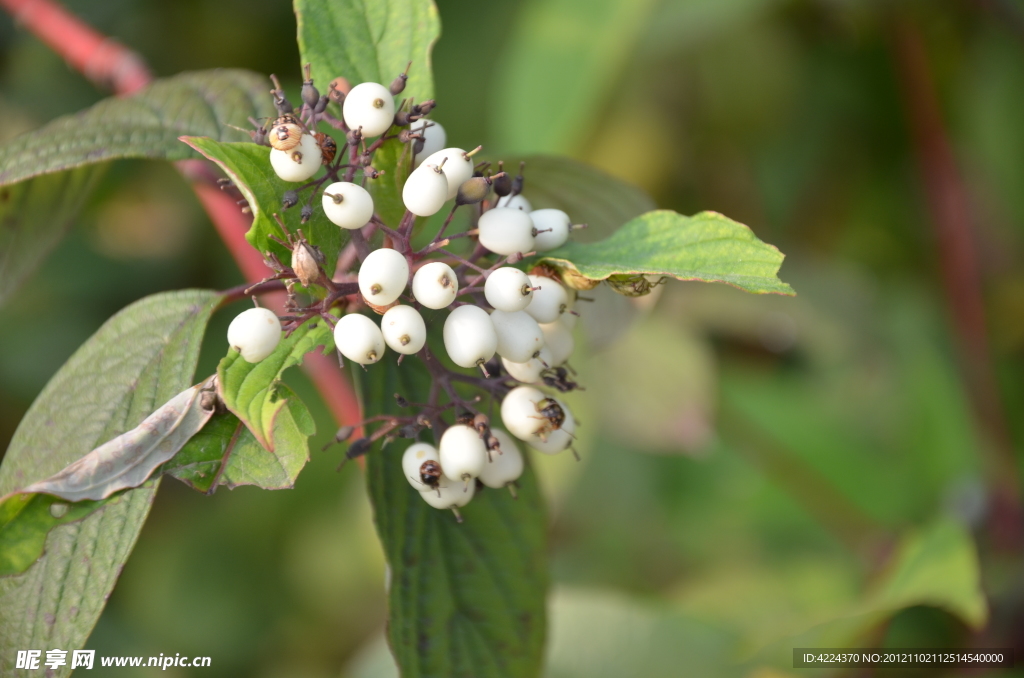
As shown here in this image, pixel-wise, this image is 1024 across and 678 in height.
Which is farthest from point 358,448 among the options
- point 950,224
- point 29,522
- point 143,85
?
point 950,224

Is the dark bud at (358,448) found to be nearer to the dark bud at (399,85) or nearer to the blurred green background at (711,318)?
the dark bud at (399,85)

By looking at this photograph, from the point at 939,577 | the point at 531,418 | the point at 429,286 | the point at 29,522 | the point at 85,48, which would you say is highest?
the point at 85,48

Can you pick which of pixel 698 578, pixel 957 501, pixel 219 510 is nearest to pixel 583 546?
pixel 698 578

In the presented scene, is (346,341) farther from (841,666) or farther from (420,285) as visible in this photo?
(841,666)

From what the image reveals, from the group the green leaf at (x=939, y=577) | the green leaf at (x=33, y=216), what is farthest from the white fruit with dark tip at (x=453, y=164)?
the green leaf at (x=939, y=577)

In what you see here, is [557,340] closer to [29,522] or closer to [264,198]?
[264,198]

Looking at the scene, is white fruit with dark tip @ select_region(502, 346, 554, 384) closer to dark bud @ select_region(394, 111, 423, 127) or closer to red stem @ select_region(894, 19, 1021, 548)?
dark bud @ select_region(394, 111, 423, 127)
